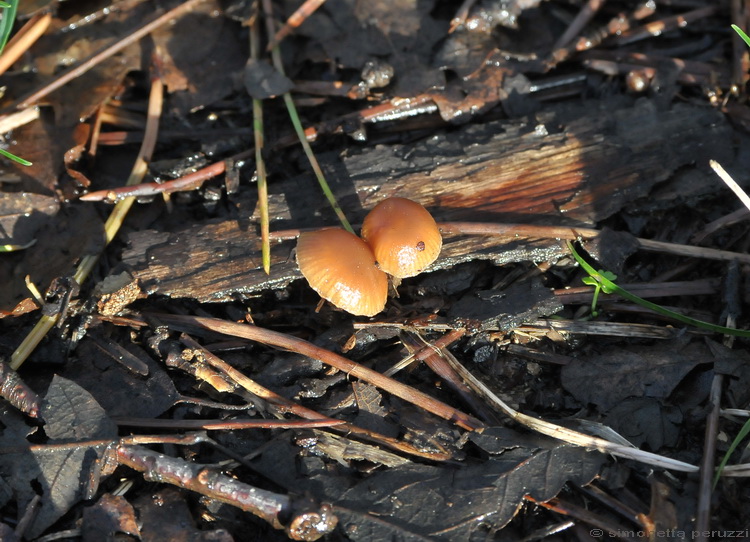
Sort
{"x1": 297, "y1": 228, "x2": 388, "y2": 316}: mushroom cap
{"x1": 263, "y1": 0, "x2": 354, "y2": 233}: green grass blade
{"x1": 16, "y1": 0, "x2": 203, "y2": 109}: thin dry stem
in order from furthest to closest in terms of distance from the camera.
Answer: {"x1": 16, "y1": 0, "x2": 203, "y2": 109}: thin dry stem → {"x1": 263, "y1": 0, "x2": 354, "y2": 233}: green grass blade → {"x1": 297, "y1": 228, "x2": 388, "y2": 316}: mushroom cap

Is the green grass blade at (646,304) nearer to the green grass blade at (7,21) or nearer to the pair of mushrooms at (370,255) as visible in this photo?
the pair of mushrooms at (370,255)

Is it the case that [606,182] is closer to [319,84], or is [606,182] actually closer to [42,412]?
[319,84]

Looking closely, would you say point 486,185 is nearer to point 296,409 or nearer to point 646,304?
point 646,304

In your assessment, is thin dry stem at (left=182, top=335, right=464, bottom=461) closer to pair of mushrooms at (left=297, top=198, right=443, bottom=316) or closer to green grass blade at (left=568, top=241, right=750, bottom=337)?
pair of mushrooms at (left=297, top=198, right=443, bottom=316)

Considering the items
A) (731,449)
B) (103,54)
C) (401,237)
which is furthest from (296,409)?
(103,54)

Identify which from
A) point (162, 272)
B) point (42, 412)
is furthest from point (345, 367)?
point (42, 412)

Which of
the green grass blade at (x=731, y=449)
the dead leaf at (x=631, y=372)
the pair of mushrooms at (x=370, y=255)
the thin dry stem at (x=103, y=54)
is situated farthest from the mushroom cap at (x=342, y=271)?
the thin dry stem at (x=103, y=54)

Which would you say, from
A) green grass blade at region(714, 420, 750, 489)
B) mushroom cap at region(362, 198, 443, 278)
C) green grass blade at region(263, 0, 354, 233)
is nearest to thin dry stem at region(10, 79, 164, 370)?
green grass blade at region(263, 0, 354, 233)
